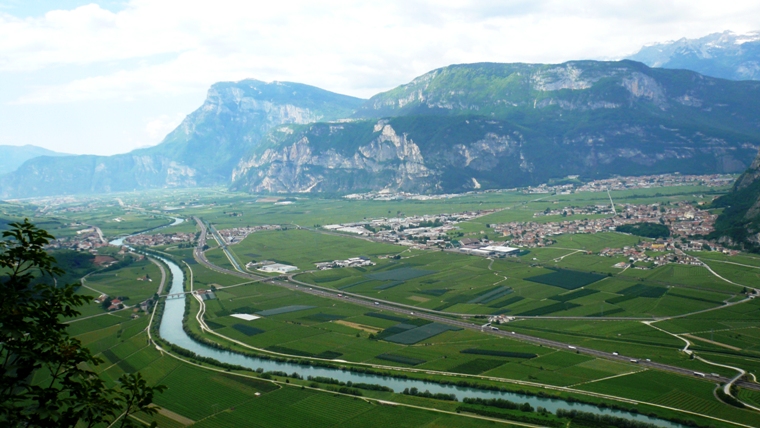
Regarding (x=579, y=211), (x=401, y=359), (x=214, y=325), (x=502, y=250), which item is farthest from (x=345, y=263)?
(x=579, y=211)

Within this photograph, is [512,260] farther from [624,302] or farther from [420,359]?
[420,359]

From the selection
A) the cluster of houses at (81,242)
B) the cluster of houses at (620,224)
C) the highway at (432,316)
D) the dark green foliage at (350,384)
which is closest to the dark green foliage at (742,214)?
the cluster of houses at (620,224)

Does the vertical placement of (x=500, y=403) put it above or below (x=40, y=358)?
below

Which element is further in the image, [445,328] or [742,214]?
[742,214]

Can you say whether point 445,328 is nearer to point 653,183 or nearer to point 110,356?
point 110,356

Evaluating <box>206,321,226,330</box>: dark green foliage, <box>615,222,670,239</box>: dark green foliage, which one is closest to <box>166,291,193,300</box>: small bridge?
<box>206,321,226,330</box>: dark green foliage

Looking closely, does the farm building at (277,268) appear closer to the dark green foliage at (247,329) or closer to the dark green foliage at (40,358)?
the dark green foliage at (247,329)
